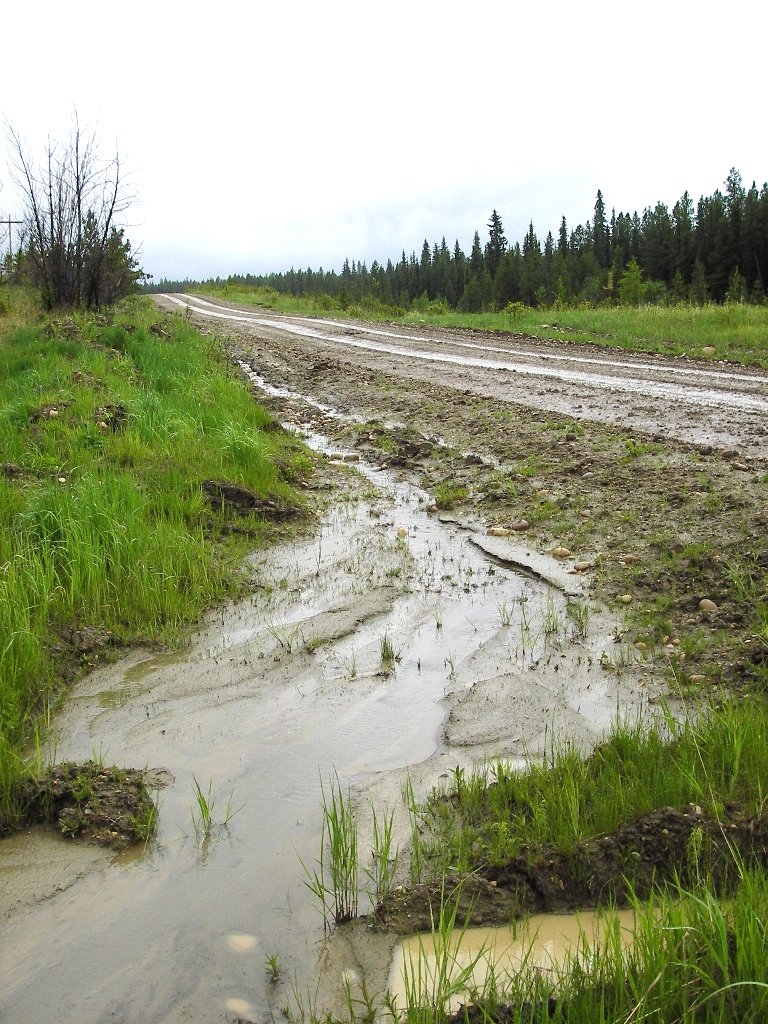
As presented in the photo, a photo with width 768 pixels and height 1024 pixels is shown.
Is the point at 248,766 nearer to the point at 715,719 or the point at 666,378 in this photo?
the point at 715,719

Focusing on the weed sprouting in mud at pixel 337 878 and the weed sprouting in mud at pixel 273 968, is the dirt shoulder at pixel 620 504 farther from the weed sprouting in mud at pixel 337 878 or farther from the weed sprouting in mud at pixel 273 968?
the weed sprouting in mud at pixel 273 968

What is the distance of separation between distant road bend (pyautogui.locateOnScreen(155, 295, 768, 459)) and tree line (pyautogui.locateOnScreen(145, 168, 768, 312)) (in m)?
19.9

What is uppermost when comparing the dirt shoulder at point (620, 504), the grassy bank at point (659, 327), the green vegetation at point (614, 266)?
the green vegetation at point (614, 266)

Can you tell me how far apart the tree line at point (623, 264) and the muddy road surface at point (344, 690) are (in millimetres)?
29847

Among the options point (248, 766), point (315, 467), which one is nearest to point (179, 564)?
point (248, 766)

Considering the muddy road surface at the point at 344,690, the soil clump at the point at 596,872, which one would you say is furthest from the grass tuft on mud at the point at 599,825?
the muddy road surface at the point at 344,690

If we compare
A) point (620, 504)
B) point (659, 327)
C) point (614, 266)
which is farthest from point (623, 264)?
point (620, 504)

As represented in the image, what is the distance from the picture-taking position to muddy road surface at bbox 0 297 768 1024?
219 centimetres

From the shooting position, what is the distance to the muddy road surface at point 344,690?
2.19 m

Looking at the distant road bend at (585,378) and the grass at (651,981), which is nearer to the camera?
the grass at (651,981)

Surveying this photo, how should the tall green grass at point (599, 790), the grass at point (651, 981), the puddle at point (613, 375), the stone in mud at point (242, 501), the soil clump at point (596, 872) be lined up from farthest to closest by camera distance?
the puddle at point (613, 375) < the stone in mud at point (242, 501) < the tall green grass at point (599, 790) < the soil clump at point (596, 872) < the grass at point (651, 981)

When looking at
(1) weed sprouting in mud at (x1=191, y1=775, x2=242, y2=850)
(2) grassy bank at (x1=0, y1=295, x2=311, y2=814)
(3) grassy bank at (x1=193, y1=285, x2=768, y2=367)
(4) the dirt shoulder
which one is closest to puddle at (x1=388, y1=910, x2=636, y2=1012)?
(1) weed sprouting in mud at (x1=191, y1=775, x2=242, y2=850)

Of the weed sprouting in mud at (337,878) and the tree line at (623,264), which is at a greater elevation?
the tree line at (623,264)

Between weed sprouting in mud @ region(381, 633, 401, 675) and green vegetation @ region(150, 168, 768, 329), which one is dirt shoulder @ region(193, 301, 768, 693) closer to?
weed sprouting in mud @ region(381, 633, 401, 675)
